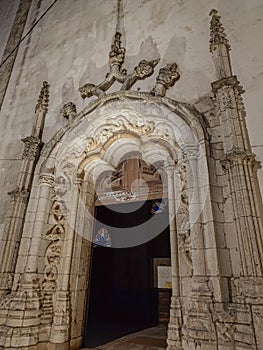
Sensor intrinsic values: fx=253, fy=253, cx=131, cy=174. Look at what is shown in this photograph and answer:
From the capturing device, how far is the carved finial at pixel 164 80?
3445mm

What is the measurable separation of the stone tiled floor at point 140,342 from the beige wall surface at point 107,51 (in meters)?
2.53

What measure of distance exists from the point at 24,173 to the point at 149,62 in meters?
2.55

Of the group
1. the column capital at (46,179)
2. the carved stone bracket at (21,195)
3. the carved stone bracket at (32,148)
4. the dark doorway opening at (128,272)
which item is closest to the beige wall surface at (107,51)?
the carved stone bracket at (32,148)

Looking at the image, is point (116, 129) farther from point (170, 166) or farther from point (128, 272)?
point (128, 272)

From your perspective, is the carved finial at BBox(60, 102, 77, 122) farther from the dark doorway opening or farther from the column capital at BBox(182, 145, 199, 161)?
the dark doorway opening

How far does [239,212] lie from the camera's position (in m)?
2.33

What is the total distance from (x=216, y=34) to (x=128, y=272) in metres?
6.23

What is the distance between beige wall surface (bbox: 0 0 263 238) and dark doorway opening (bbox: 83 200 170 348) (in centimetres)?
276

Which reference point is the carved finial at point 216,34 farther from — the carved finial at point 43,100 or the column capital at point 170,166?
the carved finial at point 43,100

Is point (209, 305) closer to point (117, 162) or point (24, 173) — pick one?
point (117, 162)

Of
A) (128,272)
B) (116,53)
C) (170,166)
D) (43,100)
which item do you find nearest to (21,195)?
(43,100)

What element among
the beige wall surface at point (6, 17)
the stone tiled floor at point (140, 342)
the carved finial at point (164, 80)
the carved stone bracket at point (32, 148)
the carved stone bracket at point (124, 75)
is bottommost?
the stone tiled floor at point (140, 342)

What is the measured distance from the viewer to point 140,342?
371 centimetres

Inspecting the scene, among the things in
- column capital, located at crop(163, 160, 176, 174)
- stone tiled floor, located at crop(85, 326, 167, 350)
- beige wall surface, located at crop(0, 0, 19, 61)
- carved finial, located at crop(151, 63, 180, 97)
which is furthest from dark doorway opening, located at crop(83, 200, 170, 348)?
beige wall surface, located at crop(0, 0, 19, 61)
